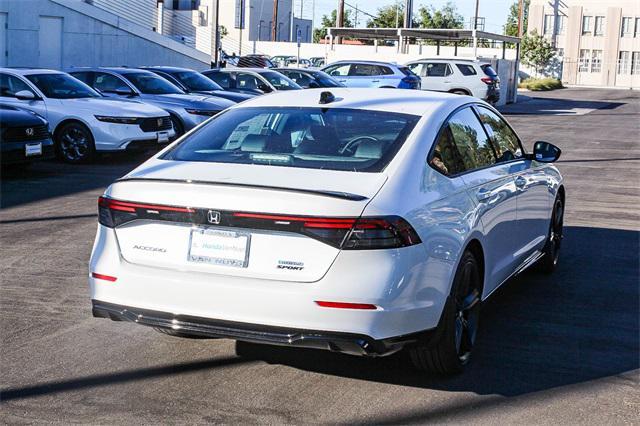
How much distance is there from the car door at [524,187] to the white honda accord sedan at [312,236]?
2.87 ft

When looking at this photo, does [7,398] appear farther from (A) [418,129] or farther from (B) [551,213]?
(B) [551,213]

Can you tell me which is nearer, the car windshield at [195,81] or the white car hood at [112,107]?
the white car hood at [112,107]

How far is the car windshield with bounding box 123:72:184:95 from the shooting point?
65.0ft

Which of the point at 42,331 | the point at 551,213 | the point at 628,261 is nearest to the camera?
the point at 42,331

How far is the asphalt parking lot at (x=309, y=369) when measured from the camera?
502cm

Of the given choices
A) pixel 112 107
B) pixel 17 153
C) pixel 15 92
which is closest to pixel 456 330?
pixel 17 153

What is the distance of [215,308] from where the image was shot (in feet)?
16.1

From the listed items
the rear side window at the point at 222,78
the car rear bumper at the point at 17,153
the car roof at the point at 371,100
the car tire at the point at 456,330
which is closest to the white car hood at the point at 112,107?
the car rear bumper at the point at 17,153

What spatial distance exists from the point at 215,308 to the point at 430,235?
114 cm

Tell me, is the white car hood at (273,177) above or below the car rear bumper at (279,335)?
above

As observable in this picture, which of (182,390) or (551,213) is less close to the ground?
(551,213)

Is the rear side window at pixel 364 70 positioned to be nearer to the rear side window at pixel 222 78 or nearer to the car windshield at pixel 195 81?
the rear side window at pixel 222 78

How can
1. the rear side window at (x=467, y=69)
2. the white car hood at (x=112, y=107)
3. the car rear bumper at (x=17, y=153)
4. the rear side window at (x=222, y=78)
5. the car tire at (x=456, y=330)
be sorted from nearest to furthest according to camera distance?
the car tire at (x=456, y=330)
the car rear bumper at (x=17, y=153)
the white car hood at (x=112, y=107)
the rear side window at (x=222, y=78)
the rear side window at (x=467, y=69)

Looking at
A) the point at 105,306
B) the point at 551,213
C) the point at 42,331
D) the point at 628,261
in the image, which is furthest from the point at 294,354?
the point at 628,261
